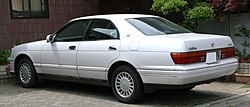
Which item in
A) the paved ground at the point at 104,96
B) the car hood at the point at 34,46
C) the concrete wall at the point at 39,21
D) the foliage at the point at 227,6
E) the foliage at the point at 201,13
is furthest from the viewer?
the concrete wall at the point at 39,21

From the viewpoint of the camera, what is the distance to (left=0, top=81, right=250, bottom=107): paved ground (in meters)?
6.58

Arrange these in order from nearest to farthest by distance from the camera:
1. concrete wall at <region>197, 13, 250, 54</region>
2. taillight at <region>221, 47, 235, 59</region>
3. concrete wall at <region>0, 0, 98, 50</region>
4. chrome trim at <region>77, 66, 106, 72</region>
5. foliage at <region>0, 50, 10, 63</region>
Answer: taillight at <region>221, 47, 235, 59</region> → chrome trim at <region>77, 66, 106, 72</region> → foliage at <region>0, 50, 10, 63</region> → concrete wall at <region>197, 13, 250, 54</region> → concrete wall at <region>0, 0, 98, 50</region>

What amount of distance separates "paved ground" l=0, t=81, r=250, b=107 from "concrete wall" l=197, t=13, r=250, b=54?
2.05 m

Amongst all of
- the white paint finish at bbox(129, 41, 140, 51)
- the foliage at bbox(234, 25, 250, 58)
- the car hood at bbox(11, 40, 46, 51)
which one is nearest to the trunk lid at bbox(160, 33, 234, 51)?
the white paint finish at bbox(129, 41, 140, 51)

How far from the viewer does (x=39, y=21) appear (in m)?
11.2

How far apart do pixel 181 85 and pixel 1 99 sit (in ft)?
10.9

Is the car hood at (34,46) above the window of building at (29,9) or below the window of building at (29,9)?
below

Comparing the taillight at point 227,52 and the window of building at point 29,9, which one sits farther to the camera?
the window of building at point 29,9

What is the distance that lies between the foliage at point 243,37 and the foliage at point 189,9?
0.78 meters

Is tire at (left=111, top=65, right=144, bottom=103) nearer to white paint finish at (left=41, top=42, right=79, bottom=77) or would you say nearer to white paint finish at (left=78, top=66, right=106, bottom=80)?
white paint finish at (left=78, top=66, right=106, bottom=80)

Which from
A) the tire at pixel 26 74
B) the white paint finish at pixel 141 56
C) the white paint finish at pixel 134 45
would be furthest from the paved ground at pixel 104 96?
the white paint finish at pixel 134 45

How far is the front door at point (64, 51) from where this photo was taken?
7281 mm

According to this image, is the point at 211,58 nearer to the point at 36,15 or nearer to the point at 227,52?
the point at 227,52

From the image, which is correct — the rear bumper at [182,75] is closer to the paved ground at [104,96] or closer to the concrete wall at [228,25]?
the paved ground at [104,96]
